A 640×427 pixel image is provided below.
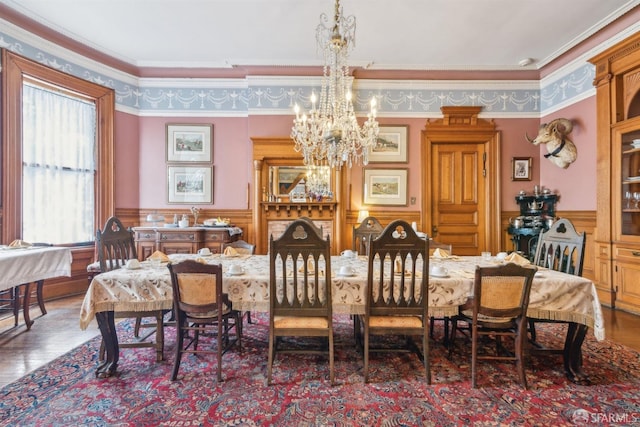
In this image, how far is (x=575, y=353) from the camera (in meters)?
2.21

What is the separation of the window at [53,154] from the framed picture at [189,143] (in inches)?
34.8

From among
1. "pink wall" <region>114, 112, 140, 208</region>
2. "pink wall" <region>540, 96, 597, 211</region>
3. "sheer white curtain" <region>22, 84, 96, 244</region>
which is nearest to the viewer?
"sheer white curtain" <region>22, 84, 96, 244</region>

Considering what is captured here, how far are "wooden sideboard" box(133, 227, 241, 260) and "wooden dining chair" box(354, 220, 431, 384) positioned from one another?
9.85ft

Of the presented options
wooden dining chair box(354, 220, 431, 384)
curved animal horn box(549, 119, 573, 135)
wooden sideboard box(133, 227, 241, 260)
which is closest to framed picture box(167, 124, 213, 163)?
wooden sideboard box(133, 227, 241, 260)

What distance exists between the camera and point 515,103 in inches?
202

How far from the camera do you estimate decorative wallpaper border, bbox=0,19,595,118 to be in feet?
16.4

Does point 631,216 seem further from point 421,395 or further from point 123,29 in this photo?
point 123,29

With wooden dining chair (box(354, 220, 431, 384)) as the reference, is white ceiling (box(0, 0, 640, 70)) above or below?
above

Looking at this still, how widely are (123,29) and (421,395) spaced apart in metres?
5.47

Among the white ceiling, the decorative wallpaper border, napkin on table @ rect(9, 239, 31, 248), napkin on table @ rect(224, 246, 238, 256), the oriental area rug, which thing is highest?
the white ceiling

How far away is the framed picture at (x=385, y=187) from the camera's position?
202 inches

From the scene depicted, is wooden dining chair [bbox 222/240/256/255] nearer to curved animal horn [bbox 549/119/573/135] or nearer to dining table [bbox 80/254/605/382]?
dining table [bbox 80/254/605/382]

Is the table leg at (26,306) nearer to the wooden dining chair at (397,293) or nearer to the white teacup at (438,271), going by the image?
the wooden dining chair at (397,293)

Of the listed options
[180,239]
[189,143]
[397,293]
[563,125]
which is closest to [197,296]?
[397,293]
